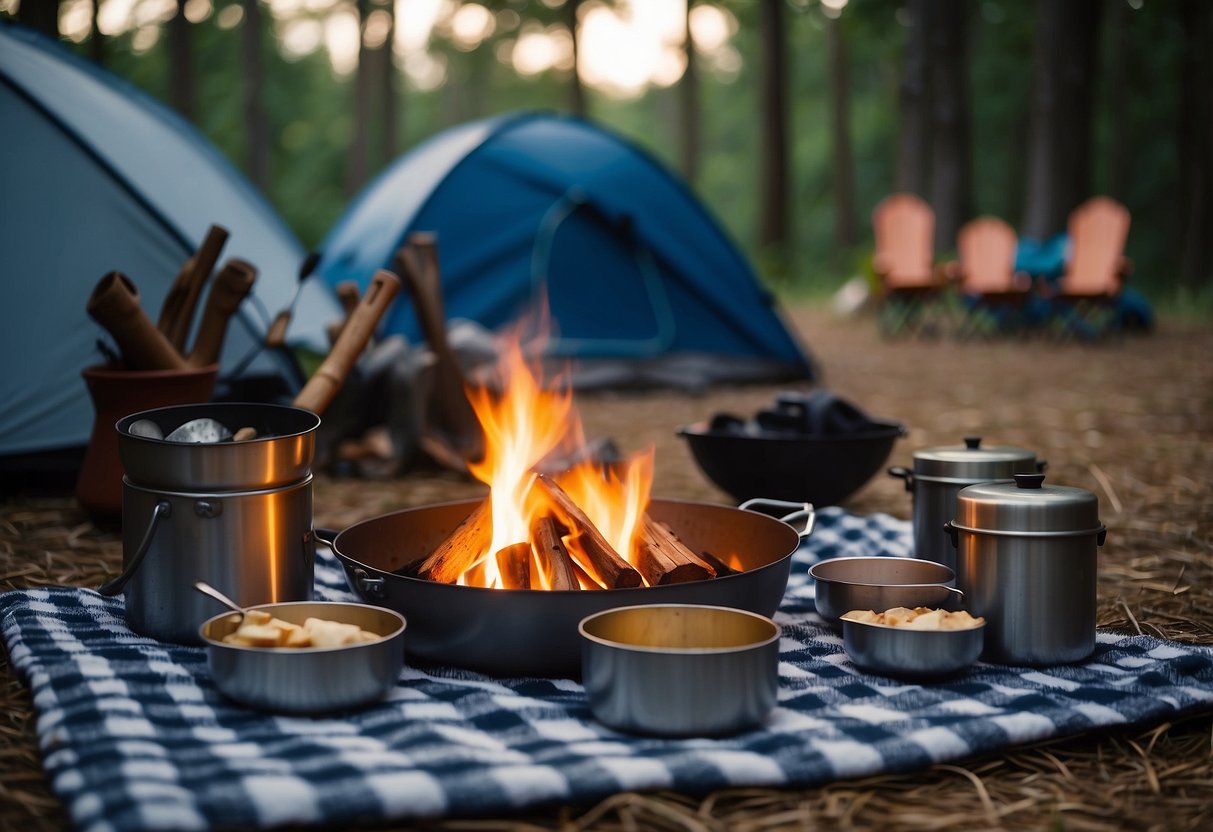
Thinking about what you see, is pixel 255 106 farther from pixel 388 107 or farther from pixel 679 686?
pixel 679 686

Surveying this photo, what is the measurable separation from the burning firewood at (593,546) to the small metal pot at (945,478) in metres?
0.78

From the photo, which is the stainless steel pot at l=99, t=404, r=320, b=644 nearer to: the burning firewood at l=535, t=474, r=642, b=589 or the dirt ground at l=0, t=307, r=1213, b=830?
the dirt ground at l=0, t=307, r=1213, b=830

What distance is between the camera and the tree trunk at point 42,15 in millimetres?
5000

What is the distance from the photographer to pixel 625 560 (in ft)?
6.91

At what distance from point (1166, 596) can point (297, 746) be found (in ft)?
6.43

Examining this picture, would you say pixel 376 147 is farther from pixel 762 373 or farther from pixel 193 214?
pixel 193 214

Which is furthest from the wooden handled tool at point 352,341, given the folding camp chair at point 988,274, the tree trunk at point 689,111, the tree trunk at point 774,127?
the tree trunk at point 689,111

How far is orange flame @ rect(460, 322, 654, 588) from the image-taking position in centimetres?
217

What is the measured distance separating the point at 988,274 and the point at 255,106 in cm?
915

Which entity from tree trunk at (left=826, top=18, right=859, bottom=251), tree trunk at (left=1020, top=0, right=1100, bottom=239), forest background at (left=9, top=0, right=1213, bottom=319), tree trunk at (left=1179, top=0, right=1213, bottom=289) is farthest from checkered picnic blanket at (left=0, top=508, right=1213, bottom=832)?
tree trunk at (left=826, top=18, right=859, bottom=251)

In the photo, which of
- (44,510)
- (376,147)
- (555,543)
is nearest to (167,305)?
(44,510)

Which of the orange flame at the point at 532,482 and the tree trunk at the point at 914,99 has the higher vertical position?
the tree trunk at the point at 914,99

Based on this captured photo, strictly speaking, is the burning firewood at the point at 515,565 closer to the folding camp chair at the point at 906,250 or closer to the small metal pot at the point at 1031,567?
the small metal pot at the point at 1031,567

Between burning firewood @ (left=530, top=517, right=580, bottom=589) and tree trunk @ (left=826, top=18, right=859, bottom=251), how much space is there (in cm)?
1856
